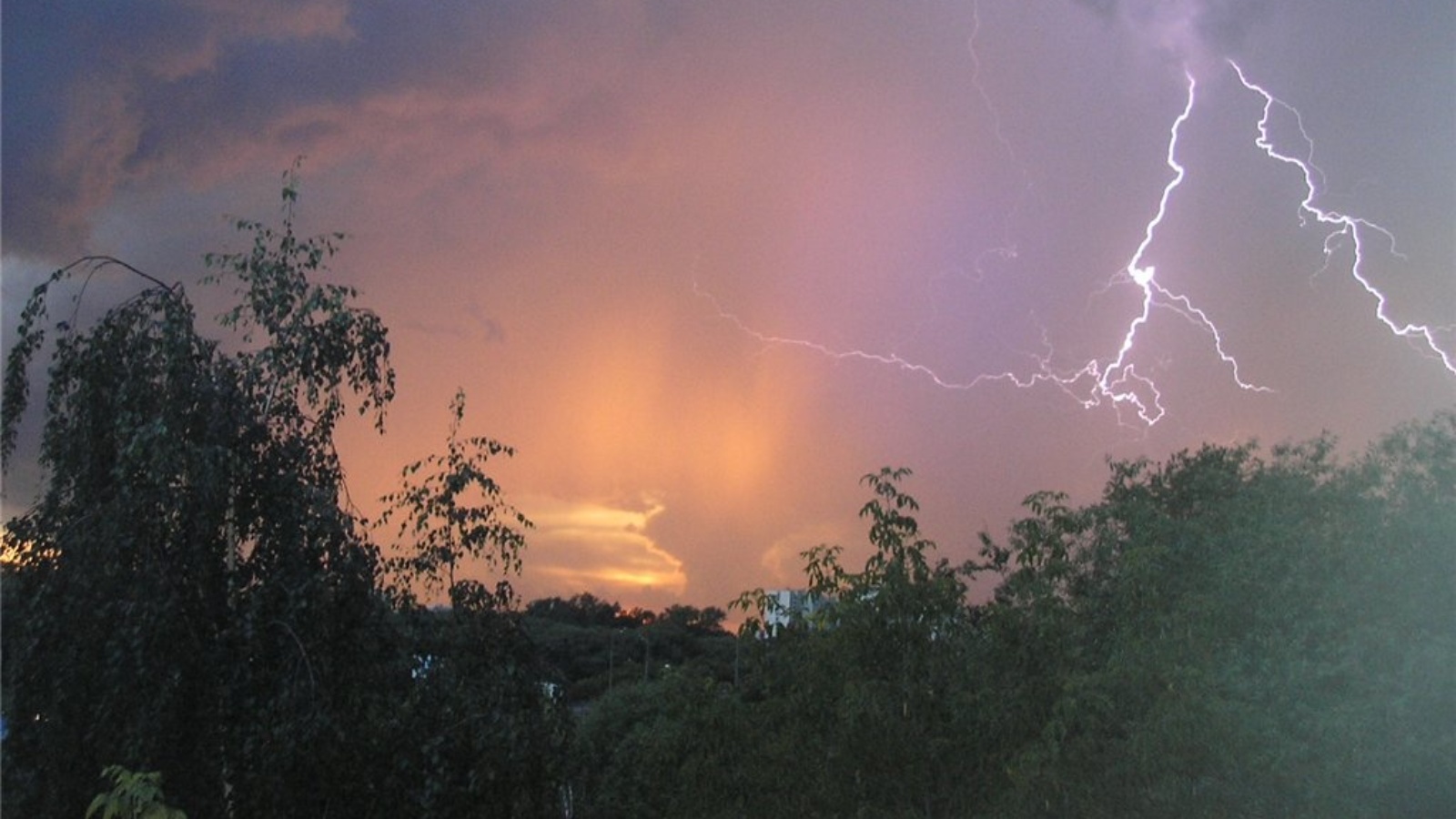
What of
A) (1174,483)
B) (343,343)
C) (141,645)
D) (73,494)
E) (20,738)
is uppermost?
(1174,483)

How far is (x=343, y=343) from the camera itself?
835 cm

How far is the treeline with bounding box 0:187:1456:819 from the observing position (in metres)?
7.29

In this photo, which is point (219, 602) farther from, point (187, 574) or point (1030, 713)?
point (1030, 713)

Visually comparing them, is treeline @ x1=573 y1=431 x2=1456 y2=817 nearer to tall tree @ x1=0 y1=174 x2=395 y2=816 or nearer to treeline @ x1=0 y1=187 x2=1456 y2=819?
treeline @ x1=0 y1=187 x2=1456 y2=819

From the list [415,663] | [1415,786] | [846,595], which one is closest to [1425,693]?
[1415,786]

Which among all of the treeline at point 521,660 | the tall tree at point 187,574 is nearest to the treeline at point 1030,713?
the treeline at point 521,660

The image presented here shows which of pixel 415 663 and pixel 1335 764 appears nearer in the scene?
pixel 415 663

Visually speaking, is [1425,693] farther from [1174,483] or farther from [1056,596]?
[1174,483]

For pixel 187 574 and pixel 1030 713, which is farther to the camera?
pixel 1030 713

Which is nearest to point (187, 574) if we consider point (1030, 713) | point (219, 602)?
point (219, 602)

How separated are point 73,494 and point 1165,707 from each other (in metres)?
7.75

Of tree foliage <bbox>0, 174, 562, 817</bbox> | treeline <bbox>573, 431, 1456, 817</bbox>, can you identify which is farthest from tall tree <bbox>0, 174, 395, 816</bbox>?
treeline <bbox>573, 431, 1456, 817</bbox>

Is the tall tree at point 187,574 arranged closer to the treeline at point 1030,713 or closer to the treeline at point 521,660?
the treeline at point 521,660

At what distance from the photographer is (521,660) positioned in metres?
9.34
